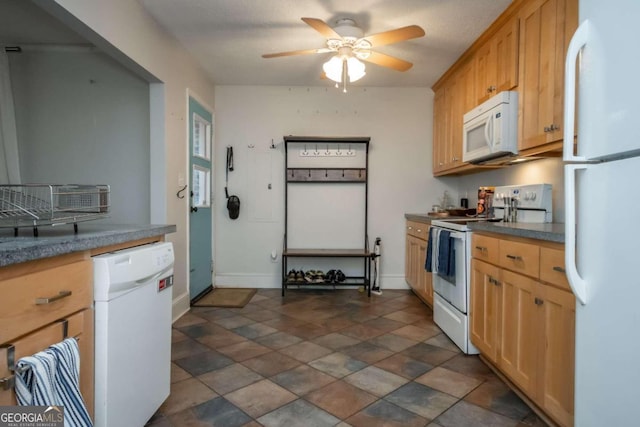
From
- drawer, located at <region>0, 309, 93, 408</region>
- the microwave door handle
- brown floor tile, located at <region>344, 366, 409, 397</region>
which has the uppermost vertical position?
the microwave door handle

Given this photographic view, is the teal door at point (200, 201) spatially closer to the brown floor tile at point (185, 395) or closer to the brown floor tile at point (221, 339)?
the brown floor tile at point (221, 339)

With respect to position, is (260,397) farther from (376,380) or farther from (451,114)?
(451,114)

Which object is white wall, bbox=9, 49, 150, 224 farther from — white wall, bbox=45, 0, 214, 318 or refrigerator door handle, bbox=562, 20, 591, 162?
refrigerator door handle, bbox=562, 20, 591, 162

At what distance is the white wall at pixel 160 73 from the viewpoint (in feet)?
6.45

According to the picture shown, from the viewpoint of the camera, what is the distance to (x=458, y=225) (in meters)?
2.52

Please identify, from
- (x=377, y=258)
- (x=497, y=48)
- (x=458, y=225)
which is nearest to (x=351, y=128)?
(x=377, y=258)

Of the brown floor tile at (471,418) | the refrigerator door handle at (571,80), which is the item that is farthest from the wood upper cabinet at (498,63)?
the brown floor tile at (471,418)

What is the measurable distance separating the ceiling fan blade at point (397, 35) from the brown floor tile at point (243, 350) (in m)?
2.34

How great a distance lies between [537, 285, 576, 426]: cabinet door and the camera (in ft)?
4.67

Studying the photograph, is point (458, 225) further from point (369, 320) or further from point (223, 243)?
point (223, 243)

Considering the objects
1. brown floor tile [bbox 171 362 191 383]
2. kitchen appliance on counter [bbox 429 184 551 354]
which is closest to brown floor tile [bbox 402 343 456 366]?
kitchen appliance on counter [bbox 429 184 551 354]

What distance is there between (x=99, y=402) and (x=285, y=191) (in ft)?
10.2

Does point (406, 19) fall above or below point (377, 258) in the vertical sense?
above

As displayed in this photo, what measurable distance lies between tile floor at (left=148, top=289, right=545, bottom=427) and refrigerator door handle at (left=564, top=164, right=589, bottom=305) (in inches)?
40.0
